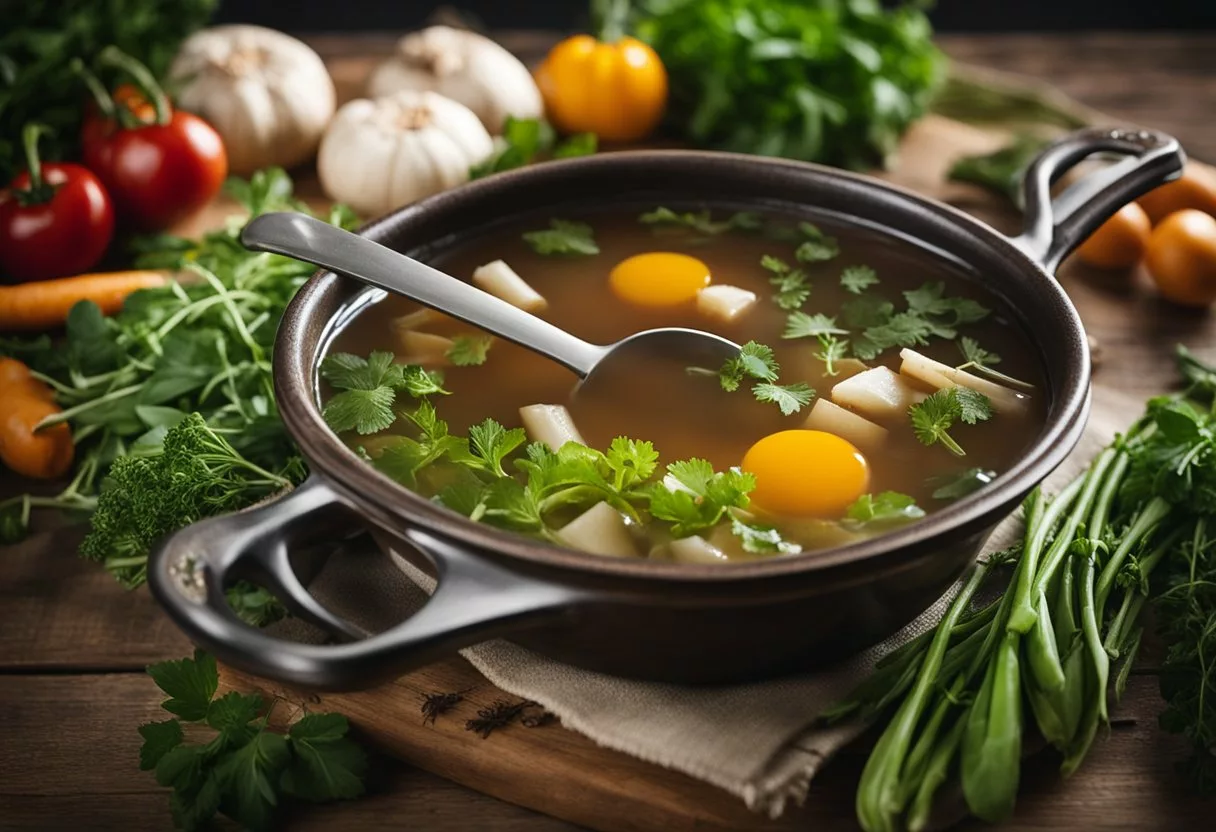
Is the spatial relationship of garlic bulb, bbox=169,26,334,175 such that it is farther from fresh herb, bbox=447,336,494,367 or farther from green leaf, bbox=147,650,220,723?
green leaf, bbox=147,650,220,723

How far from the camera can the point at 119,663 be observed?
228 centimetres

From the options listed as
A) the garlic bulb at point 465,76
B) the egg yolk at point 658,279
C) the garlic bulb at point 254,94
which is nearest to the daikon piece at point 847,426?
the egg yolk at point 658,279

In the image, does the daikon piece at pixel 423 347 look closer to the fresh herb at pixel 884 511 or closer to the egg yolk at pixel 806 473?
the egg yolk at pixel 806 473

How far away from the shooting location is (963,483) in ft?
6.88

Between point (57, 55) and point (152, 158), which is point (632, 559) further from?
point (57, 55)

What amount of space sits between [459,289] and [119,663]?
0.89m

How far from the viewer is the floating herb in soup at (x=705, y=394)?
2008mm

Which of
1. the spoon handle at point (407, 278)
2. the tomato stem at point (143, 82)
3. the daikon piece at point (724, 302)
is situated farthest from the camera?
the tomato stem at point (143, 82)

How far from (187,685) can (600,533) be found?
0.69 m

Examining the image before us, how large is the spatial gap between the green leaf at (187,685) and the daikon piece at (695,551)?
74 cm

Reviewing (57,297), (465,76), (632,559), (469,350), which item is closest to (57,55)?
(57,297)

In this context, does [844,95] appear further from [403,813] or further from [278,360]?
[403,813]

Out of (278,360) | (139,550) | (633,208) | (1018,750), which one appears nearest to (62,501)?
(139,550)

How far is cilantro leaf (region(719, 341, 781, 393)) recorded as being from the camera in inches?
91.7
